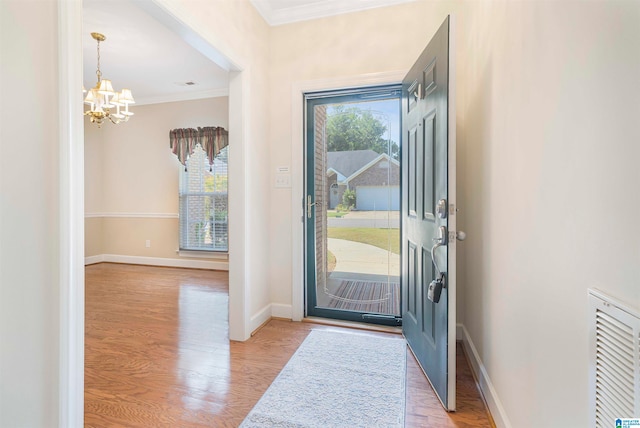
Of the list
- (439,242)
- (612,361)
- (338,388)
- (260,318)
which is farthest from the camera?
(260,318)

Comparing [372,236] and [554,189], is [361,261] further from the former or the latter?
[554,189]

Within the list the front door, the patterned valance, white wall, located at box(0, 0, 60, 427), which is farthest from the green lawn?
the patterned valance

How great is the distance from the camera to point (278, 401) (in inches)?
63.5

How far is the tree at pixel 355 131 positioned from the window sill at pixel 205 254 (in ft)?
9.63

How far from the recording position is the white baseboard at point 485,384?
1359 millimetres

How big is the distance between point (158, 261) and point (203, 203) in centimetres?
131

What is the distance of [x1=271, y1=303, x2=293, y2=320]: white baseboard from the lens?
8.94ft

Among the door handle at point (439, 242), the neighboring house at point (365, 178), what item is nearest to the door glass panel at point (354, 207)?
the neighboring house at point (365, 178)

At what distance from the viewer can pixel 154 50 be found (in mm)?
3371

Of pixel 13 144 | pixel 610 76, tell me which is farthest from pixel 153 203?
pixel 610 76

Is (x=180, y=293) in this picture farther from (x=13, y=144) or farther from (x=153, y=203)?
(x=13, y=144)

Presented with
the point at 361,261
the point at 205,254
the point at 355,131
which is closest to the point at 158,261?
the point at 205,254

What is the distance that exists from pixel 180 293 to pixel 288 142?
2.36 meters

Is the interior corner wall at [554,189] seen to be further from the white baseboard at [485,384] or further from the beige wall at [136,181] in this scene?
the beige wall at [136,181]
